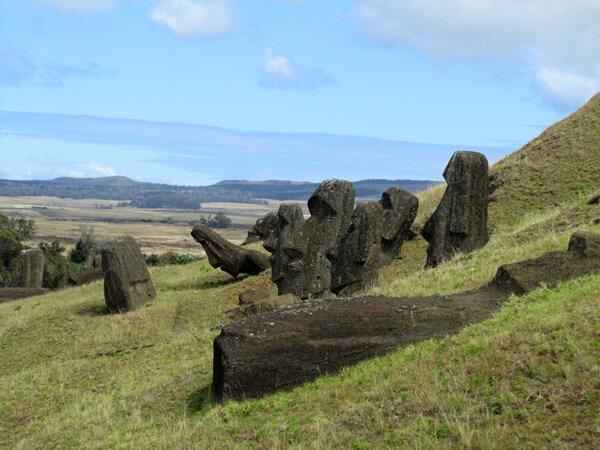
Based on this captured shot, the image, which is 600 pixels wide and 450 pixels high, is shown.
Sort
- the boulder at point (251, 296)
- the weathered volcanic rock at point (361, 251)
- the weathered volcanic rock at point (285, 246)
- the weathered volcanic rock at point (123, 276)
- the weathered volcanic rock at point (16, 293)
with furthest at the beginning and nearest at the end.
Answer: the weathered volcanic rock at point (16, 293), the weathered volcanic rock at point (123, 276), the boulder at point (251, 296), the weathered volcanic rock at point (285, 246), the weathered volcanic rock at point (361, 251)

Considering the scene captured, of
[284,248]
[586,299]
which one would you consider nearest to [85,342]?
[284,248]

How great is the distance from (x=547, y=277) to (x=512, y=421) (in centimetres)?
552

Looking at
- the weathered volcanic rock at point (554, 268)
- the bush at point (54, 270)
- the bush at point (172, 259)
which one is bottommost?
the bush at point (54, 270)

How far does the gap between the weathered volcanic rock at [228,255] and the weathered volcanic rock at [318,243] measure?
595 cm

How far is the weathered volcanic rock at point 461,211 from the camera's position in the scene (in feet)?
66.9

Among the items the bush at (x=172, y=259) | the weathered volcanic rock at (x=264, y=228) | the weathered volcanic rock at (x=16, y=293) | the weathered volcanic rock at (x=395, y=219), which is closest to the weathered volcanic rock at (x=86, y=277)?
the weathered volcanic rock at (x=16, y=293)

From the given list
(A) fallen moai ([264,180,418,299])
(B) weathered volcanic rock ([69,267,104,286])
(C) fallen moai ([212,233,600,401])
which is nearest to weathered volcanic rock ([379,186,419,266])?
(A) fallen moai ([264,180,418,299])

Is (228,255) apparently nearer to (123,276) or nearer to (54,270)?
(123,276)

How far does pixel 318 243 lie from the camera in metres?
19.8

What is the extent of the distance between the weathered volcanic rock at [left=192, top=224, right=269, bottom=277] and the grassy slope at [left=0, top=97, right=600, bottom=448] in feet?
20.3

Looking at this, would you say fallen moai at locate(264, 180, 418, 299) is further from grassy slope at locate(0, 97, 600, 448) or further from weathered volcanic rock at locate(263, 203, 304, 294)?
grassy slope at locate(0, 97, 600, 448)

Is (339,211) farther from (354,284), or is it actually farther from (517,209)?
(517,209)

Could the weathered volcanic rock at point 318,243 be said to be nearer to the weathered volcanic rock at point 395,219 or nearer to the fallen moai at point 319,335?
the weathered volcanic rock at point 395,219

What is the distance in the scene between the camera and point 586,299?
9.62 m
